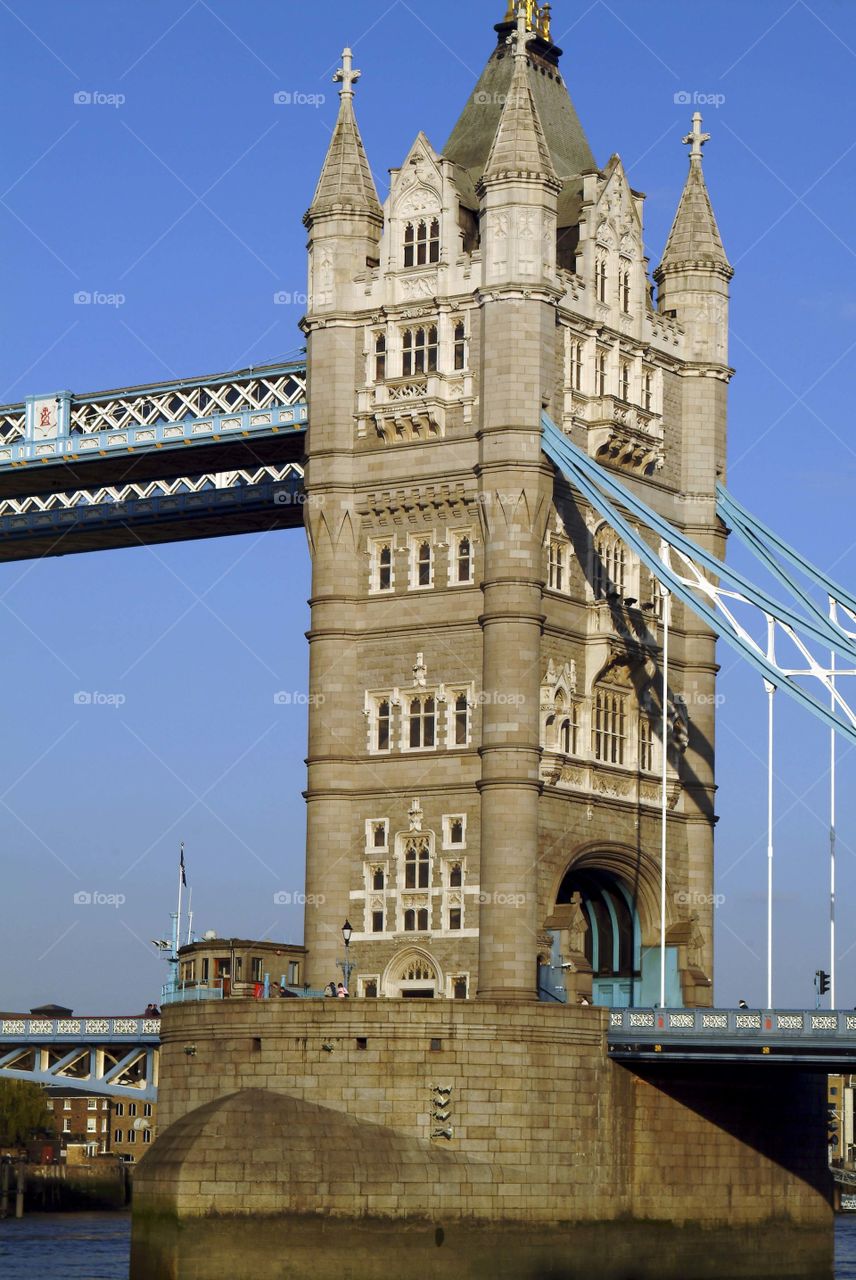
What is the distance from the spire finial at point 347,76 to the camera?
83.7 m

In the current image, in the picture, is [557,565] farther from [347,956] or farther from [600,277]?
[347,956]

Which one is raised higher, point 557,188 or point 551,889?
point 557,188

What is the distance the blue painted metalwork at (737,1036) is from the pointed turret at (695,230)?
2565 cm

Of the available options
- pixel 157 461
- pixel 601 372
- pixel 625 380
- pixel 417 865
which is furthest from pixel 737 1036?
pixel 157 461

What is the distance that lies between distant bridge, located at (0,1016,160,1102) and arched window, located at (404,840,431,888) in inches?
553

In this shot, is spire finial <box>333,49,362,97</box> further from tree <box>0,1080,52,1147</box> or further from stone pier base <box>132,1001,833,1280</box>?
tree <box>0,1080,52,1147</box>

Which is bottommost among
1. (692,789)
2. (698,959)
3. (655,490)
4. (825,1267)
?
(825,1267)

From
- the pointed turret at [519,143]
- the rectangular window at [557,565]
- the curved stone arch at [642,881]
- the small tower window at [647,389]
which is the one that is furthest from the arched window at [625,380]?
the curved stone arch at [642,881]

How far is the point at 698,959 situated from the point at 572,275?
68.5 ft

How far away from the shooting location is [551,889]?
256 ft

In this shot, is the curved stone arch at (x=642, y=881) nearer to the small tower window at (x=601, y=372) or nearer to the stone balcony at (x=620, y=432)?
the stone balcony at (x=620, y=432)

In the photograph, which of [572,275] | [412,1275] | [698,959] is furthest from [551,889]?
[572,275]

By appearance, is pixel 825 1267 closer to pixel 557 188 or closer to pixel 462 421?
pixel 462 421

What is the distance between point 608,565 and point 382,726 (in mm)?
8532
